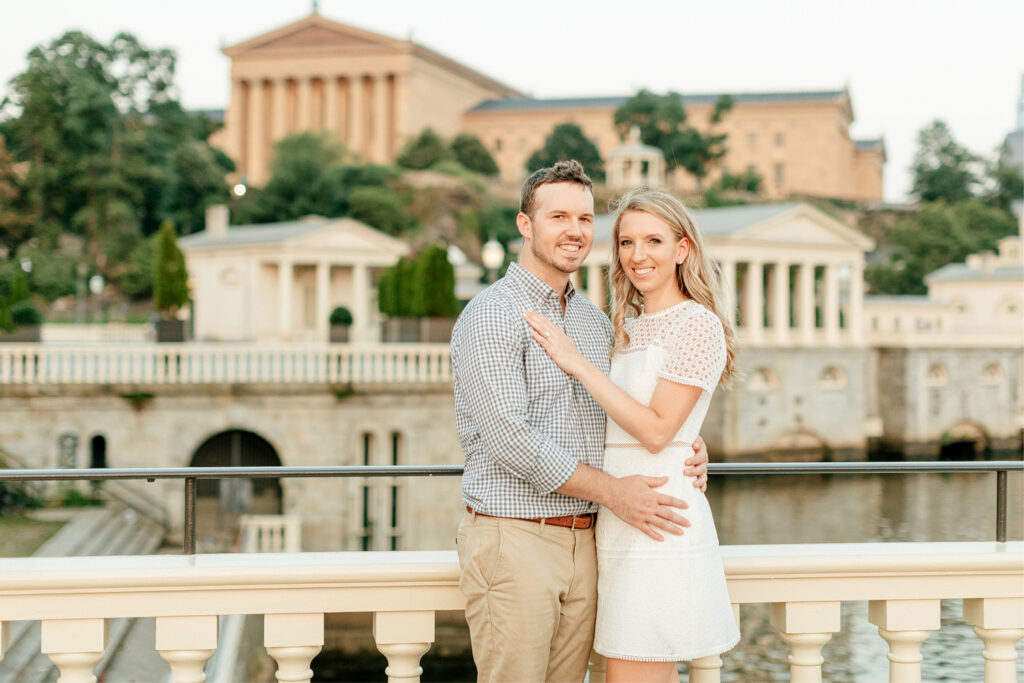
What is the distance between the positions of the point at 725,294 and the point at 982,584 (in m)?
1.49

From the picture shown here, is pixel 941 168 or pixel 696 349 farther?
pixel 941 168

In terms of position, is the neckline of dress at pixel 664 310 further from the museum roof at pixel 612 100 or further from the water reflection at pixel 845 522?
the museum roof at pixel 612 100

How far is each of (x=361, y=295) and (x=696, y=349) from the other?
3491cm

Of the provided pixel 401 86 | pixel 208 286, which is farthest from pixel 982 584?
pixel 401 86

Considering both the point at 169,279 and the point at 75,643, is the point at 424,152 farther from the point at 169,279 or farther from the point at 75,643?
the point at 75,643

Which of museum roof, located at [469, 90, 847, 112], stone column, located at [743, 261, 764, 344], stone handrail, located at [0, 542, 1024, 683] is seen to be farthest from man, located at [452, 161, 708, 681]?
museum roof, located at [469, 90, 847, 112]

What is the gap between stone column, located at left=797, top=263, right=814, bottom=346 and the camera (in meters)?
45.5

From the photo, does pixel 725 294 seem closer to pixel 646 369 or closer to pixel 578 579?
pixel 646 369

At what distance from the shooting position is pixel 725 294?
3.75 meters

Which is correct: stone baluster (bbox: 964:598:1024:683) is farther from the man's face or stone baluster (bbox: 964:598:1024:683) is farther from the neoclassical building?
the neoclassical building

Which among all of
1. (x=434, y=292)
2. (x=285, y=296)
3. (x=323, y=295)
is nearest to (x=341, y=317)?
(x=323, y=295)

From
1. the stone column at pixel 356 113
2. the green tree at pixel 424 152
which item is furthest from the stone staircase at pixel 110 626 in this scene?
the stone column at pixel 356 113

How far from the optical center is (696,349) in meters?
3.46

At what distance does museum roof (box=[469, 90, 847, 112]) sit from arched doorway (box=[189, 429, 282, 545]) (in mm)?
76762
